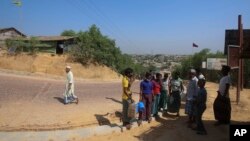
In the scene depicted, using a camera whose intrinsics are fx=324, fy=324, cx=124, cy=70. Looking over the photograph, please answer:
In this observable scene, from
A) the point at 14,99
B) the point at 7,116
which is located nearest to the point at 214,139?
the point at 7,116

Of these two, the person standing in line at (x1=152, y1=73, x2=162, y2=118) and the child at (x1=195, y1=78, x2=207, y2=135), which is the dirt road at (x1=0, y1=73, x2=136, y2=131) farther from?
the child at (x1=195, y1=78, x2=207, y2=135)

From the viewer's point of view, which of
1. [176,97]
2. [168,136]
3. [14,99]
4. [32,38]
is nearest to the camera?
[168,136]

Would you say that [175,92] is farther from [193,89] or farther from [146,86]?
[146,86]

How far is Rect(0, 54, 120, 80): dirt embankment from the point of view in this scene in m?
28.6

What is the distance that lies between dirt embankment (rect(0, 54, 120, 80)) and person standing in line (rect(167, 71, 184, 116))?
55.3 feet

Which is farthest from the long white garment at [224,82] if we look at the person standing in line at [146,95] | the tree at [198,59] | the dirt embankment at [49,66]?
the tree at [198,59]

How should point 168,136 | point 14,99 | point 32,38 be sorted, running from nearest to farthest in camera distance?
1. point 168,136
2. point 14,99
3. point 32,38

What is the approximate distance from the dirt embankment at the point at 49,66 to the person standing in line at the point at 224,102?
18683 mm

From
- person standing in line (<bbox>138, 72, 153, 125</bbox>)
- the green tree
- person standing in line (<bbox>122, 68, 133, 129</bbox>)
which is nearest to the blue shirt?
person standing in line (<bbox>138, 72, 153, 125</bbox>)

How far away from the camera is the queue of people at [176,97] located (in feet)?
31.9

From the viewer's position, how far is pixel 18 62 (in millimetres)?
29453

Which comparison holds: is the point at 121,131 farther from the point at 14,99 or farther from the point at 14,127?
the point at 14,99

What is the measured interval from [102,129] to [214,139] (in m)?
3.23

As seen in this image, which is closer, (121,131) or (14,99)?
(121,131)
